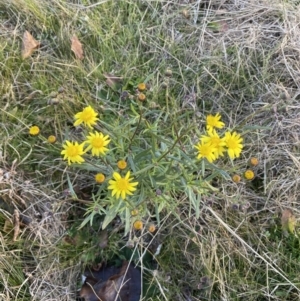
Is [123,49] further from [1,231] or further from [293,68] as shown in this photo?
[1,231]

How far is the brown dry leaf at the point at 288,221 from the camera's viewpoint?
1.46 meters

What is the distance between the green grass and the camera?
4.47ft

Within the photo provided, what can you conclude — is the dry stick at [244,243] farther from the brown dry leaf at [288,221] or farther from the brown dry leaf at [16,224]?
the brown dry leaf at [16,224]

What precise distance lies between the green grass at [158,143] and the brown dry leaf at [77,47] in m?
0.03

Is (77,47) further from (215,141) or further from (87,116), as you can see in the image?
(215,141)

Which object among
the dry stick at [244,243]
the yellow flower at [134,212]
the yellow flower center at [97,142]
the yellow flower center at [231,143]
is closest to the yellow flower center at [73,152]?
the yellow flower center at [97,142]

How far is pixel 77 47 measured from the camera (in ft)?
5.35

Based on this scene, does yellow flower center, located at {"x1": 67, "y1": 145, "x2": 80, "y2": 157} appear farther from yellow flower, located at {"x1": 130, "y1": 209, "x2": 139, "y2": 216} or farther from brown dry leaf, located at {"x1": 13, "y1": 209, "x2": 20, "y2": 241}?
brown dry leaf, located at {"x1": 13, "y1": 209, "x2": 20, "y2": 241}

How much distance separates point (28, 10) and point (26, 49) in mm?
148

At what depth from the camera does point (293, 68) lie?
5.44 feet

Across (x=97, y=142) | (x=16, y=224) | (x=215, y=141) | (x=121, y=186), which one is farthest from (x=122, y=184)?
(x=16, y=224)

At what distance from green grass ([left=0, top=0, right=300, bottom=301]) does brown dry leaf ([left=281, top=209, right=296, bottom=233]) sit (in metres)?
0.02

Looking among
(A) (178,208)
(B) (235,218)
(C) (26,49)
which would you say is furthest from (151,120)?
(C) (26,49)

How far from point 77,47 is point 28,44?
0.53 feet
